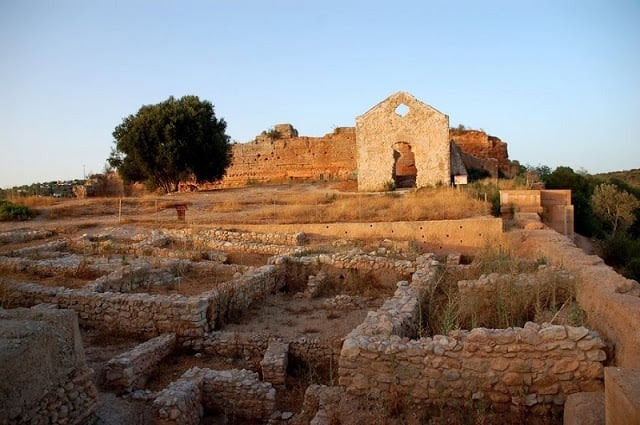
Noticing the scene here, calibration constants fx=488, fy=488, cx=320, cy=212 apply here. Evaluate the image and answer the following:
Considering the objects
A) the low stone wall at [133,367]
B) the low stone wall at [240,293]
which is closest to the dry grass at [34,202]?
the low stone wall at [240,293]

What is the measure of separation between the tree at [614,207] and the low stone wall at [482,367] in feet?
56.0

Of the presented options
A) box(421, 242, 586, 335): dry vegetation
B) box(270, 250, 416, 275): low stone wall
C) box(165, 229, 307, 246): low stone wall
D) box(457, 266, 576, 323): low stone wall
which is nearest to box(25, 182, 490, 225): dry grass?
box(165, 229, 307, 246): low stone wall

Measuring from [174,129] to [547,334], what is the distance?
76.4 feet

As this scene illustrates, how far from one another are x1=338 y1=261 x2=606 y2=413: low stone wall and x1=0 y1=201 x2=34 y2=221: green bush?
17807 millimetres

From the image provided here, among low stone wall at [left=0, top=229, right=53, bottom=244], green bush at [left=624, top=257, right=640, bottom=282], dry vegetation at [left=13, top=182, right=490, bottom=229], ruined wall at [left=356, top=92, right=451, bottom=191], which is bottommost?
green bush at [left=624, top=257, right=640, bottom=282]

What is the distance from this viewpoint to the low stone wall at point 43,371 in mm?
3943

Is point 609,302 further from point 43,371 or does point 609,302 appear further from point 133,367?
point 43,371

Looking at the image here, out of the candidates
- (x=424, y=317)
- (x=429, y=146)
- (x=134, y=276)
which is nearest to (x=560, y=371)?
(x=424, y=317)

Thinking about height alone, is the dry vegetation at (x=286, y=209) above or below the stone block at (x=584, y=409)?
above

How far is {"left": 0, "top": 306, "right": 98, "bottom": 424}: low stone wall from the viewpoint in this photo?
12.9 ft

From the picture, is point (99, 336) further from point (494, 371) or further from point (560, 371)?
point (560, 371)

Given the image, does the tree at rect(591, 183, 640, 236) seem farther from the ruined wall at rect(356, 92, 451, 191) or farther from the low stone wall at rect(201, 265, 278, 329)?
the low stone wall at rect(201, 265, 278, 329)

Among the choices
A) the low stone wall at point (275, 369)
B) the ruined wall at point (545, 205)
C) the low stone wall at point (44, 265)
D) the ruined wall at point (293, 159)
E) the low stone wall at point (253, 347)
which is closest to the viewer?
the low stone wall at point (275, 369)

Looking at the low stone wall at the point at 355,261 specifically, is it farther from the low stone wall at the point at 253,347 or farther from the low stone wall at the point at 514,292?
the low stone wall at the point at 253,347
